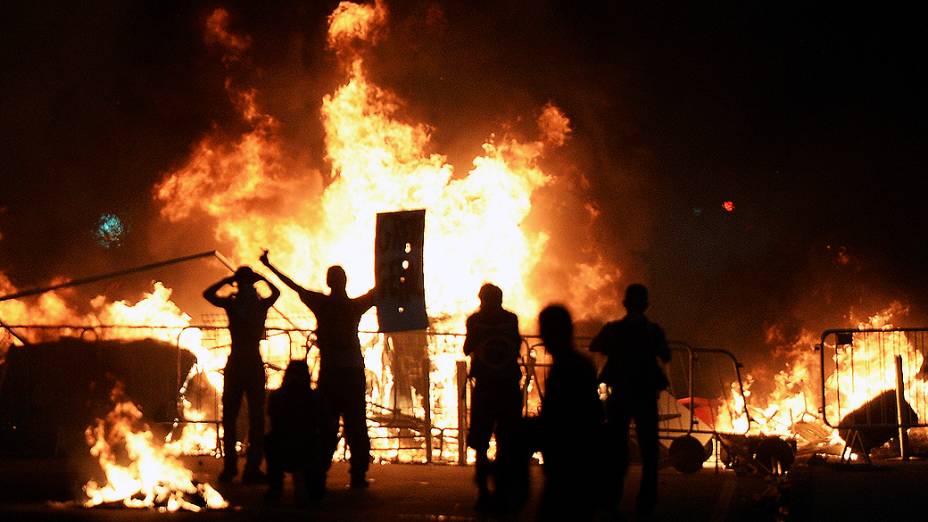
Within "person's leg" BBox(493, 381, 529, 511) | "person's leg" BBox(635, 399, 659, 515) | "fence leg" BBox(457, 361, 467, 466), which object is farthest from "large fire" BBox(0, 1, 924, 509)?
"person's leg" BBox(635, 399, 659, 515)

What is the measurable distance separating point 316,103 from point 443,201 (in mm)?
4913

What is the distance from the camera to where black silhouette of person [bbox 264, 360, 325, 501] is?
9523mm

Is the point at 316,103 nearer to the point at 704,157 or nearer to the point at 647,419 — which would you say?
the point at 704,157

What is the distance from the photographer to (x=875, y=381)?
730 inches

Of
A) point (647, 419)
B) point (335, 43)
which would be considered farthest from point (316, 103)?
point (647, 419)

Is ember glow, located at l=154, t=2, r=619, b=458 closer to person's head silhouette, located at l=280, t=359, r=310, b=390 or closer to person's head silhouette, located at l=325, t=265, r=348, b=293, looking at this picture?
person's head silhouette, located at l=325, t=265, r=348, b=293

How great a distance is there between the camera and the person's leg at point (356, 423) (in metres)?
10.6

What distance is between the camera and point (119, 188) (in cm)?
2595

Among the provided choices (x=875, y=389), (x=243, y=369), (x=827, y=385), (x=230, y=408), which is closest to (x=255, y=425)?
(x=230, y=408)

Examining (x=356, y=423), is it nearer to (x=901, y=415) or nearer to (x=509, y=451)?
(x=509, y=451)

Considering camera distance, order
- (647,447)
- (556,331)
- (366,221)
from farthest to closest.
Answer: (366,221)
(647,447)
(556,331)

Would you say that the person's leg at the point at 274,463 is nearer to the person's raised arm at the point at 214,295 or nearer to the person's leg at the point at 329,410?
the person's leg at the point at 329,410

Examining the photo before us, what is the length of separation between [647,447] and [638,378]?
1.84ft

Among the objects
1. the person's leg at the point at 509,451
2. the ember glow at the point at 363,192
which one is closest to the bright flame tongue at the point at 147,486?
the person's leg at the point at 509,451
